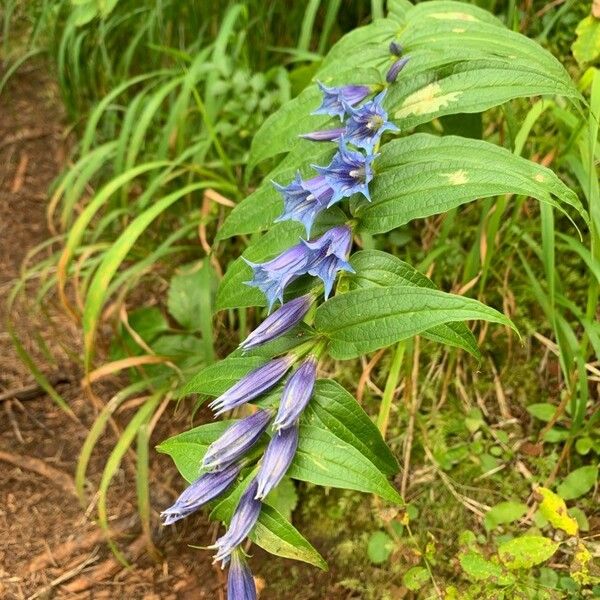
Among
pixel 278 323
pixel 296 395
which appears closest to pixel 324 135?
pixel 278 323

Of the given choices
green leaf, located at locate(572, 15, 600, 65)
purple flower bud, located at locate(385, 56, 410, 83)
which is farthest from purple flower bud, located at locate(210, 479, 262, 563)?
green leaf, located at locate(572, 15, 600, 65)

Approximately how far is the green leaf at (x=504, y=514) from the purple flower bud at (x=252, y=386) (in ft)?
2.45

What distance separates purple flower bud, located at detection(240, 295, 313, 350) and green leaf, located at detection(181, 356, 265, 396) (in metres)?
0.06

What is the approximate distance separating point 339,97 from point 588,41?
2.86 feet

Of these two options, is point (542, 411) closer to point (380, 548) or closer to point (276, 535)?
point (380, 548)

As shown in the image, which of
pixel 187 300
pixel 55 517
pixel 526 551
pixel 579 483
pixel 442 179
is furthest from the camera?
pixel 187 300

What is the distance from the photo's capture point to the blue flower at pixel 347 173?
1.13 meters

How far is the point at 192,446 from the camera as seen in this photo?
114 centimetres

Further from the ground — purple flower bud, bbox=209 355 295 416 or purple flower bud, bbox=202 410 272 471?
purple flower bud, bbox=209 355 295 416

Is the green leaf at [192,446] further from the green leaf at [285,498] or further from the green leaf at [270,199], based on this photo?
the green leaf at [285,498]

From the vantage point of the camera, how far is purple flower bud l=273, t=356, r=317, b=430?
1.04 meters

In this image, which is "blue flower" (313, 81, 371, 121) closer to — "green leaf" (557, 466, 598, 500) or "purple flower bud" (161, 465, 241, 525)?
"purple flower bud" (161, 465, 241, 525)

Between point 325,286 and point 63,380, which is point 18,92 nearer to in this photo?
point 63,380

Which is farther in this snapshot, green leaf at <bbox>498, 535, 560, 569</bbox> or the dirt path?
the dirt path
